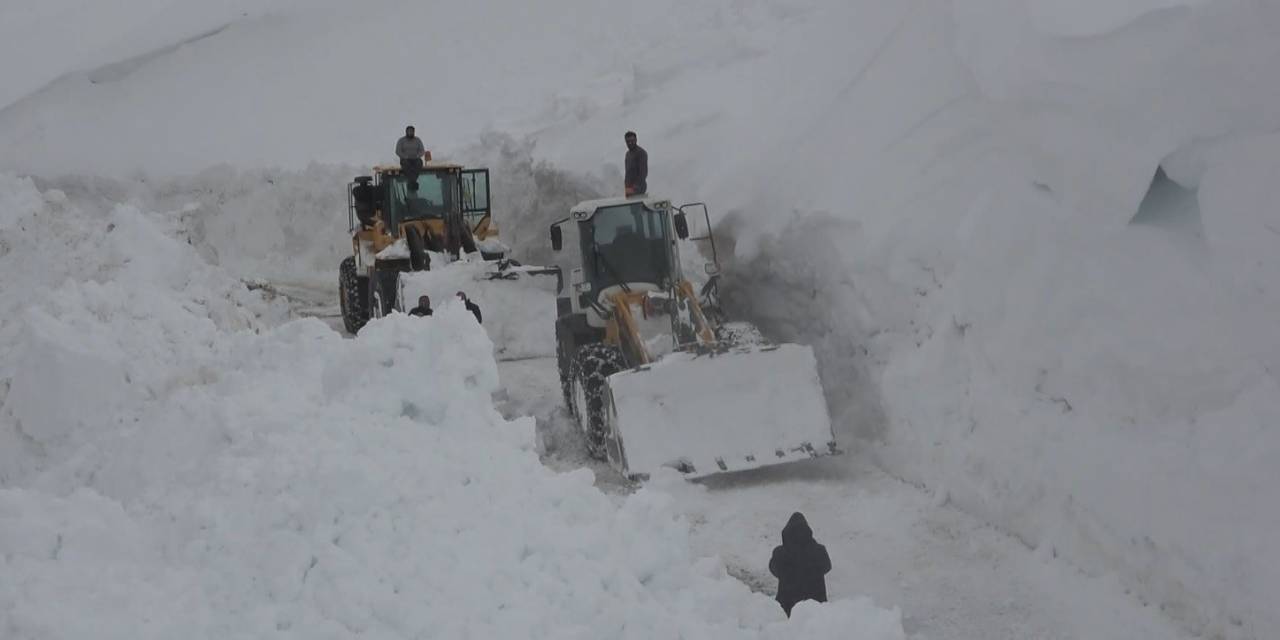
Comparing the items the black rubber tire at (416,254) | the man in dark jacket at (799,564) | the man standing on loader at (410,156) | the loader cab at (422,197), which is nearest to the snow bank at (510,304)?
the black rubber tire at (416,254)

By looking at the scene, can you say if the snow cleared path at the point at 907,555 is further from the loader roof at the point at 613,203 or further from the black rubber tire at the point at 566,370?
the loader roof at the point at 613,203

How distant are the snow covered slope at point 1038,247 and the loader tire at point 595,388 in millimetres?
1770

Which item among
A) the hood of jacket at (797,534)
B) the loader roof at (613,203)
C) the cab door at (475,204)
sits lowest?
the hood of jacket at (797,534)

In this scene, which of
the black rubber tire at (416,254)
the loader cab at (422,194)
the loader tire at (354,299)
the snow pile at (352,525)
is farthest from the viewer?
the loader tire at (354,299)

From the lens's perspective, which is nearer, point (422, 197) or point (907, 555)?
point (907, 555)

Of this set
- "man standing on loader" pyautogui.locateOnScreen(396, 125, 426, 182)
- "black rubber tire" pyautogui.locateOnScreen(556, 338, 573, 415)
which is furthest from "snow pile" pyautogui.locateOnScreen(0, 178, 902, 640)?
"man standing on loader" pyautogui.locateOnScreen(396, 125, 426, 182)

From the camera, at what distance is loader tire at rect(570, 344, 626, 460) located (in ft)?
26.2

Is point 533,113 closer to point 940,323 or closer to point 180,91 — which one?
point 180,91

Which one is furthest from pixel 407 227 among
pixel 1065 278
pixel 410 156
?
pixel 1065 278

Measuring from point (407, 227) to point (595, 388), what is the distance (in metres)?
4.65

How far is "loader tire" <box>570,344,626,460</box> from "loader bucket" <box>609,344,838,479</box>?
1.33 ft

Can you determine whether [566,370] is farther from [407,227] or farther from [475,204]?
[475,204]

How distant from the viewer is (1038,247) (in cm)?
644

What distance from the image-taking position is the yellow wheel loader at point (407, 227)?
38.4 ft
